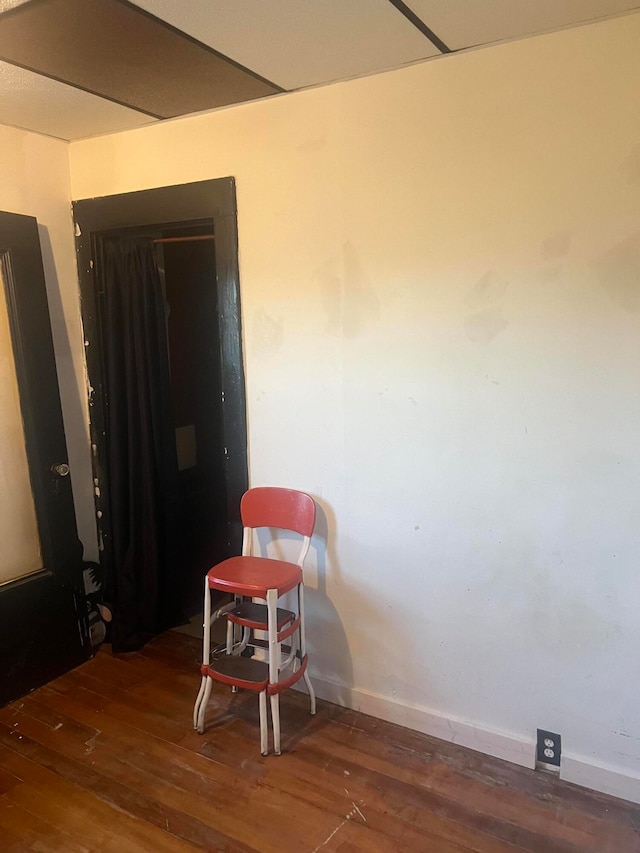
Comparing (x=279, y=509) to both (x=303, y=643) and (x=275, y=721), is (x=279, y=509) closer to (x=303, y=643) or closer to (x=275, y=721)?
(x=303, y=643)

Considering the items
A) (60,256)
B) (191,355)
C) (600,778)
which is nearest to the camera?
(600,778)

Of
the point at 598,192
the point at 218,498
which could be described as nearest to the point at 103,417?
the point at 218,498

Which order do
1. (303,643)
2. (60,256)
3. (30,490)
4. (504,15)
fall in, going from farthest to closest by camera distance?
(60,256) → (30,490) → (303,643) → (504,15)

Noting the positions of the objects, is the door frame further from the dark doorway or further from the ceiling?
the ceiling

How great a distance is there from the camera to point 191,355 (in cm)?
348

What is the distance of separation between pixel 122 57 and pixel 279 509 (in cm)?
172

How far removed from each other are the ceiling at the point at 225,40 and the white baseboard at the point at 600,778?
7.82ft

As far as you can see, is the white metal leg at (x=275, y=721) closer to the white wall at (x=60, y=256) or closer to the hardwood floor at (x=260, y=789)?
the hardwood floor at (x=260, y=789)

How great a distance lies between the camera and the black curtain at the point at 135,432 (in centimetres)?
292

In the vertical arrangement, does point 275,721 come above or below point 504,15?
below

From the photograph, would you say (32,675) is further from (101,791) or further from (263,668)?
(263,668)

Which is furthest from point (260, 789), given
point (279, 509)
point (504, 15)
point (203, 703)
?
point (504, 15)

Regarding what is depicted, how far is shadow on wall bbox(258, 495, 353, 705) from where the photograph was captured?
249cm

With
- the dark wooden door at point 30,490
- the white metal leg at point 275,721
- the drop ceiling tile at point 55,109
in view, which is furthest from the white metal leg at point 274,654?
the drop ceiling tile at point 55,109
